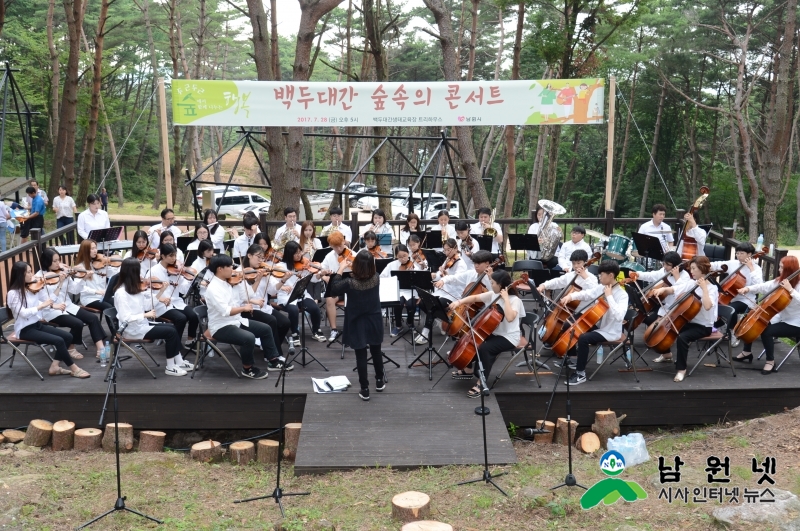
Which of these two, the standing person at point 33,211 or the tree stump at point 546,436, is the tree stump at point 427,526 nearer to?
the tree stump at point 546,436

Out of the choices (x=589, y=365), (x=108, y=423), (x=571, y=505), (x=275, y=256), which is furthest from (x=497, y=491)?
(x=275, y=256)

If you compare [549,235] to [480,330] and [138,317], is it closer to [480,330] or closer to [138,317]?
[480,330]

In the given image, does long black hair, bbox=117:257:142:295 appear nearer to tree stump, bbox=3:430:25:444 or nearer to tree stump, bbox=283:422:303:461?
tree stump, bbox=3:430:25:444

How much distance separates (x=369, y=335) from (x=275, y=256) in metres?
2.85

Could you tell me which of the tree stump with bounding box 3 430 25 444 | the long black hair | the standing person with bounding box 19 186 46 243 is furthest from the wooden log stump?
the standing person with bounding box 19 186 46 243

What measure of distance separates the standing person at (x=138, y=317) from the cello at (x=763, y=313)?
6631mm

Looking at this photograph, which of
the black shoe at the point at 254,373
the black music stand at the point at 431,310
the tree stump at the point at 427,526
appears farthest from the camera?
the black shoe at the point at 254,373

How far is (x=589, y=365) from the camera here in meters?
9.30

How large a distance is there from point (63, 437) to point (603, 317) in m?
6.01

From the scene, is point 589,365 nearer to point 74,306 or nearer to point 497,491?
point 497,491

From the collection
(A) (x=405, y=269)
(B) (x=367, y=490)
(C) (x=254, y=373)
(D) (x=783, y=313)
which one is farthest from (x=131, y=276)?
(D) (x=783, y=313)

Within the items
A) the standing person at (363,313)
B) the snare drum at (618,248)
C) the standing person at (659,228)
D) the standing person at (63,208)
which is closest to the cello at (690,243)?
the standing person at (659,228)

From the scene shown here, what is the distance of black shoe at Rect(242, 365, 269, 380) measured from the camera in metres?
8.77

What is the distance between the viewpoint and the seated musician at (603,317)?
841cm
